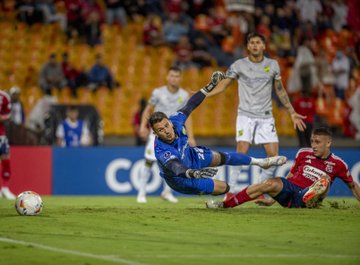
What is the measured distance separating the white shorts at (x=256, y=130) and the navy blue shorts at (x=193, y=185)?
250cm

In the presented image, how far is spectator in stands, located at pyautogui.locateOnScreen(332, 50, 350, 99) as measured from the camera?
2736 centimetres

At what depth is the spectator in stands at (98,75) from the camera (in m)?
25.0

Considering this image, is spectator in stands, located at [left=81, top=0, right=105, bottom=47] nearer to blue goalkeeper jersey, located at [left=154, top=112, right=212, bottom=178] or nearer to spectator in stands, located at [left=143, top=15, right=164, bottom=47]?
spectator in stands, located at [left=143, top=15, right=164, bottom=47]

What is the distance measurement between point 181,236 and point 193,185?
2.21 m

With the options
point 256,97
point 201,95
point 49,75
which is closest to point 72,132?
point 49,75

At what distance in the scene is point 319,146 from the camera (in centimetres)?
1359

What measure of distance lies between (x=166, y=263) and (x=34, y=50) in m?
18.8

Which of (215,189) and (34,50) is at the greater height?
(34,50)

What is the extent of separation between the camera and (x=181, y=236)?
10438 mm

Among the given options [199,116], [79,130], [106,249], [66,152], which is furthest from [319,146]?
[199,116]

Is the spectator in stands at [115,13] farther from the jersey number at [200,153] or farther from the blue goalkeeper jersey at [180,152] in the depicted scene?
the jersey number at [200,153]

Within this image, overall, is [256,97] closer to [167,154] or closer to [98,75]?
[167,154]

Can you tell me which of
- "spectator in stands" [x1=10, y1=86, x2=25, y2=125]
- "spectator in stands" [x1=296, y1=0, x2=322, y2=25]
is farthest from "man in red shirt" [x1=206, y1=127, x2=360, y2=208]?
"spectator in stands" [x1=296, y1=0, x2=322, y2=25]

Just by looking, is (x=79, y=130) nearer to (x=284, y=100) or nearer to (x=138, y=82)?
(x=138, y=82)
